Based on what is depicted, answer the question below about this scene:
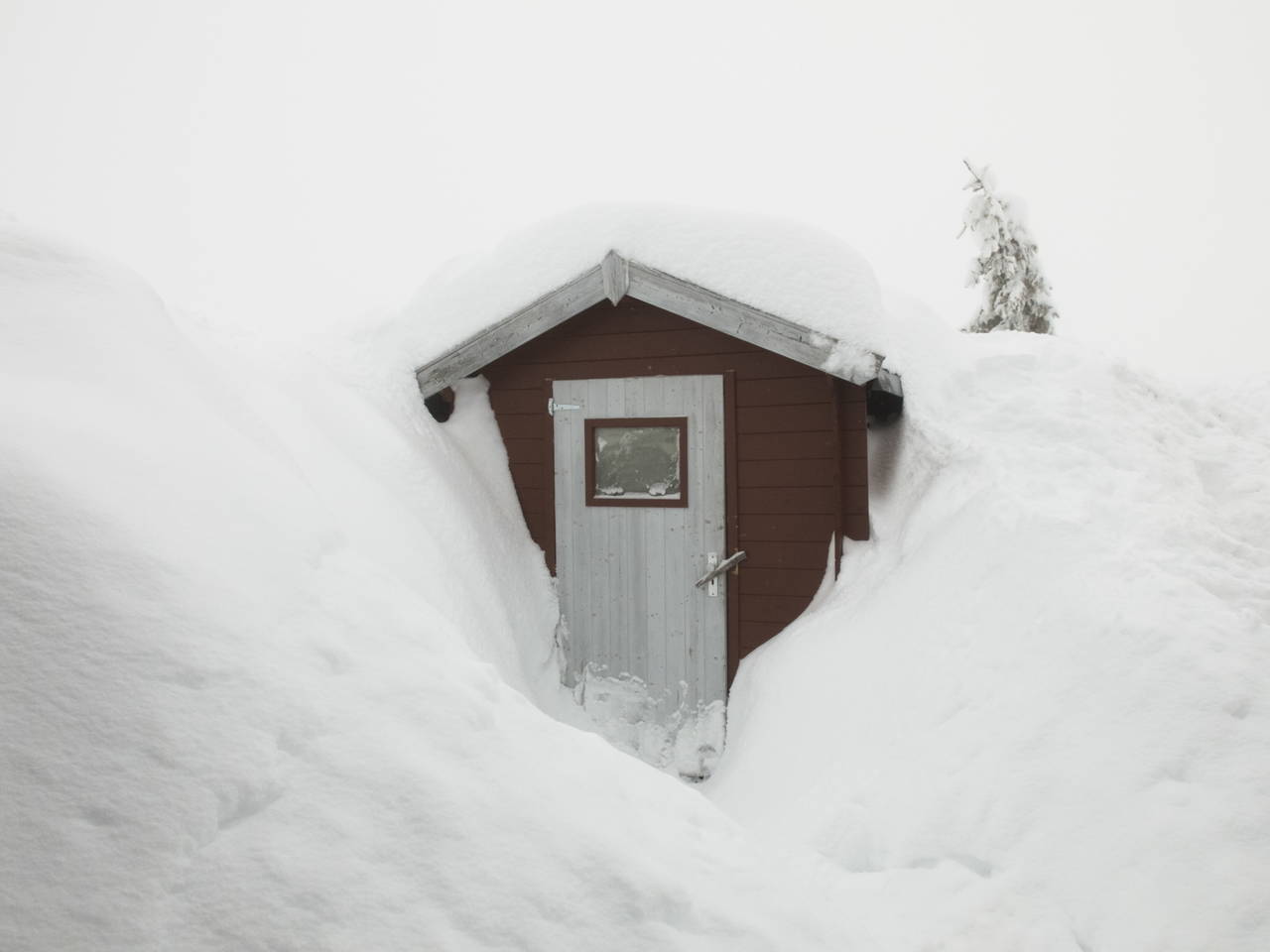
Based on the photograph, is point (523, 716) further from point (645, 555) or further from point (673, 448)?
point (673, 448)

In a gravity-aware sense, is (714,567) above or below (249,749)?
below

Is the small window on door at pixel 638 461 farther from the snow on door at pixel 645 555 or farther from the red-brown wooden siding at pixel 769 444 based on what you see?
the red-brown wooden siding at pixel 769 444

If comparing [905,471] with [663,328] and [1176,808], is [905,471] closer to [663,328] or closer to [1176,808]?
[663,328]

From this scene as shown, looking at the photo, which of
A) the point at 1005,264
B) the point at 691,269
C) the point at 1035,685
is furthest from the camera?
the point at 1005,264

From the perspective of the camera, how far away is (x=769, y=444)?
549 centimetres

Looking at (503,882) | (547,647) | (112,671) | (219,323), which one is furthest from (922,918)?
(219,323)

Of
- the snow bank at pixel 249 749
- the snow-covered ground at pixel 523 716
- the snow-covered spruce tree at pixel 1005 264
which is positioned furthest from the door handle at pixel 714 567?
the snow-covered spruce tree at pixel 1005 264

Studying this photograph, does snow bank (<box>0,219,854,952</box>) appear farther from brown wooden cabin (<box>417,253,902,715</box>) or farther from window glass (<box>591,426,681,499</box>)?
window glass (<box>591,426,681,499</box>)

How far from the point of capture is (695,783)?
17.3 feet

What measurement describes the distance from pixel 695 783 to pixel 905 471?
112 inches

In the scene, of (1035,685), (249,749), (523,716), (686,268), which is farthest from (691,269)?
(249,749)

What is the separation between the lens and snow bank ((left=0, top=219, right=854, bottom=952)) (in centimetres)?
133

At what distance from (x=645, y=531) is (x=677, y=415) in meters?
0.98

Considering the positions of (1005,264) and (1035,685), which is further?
(1005,264)
